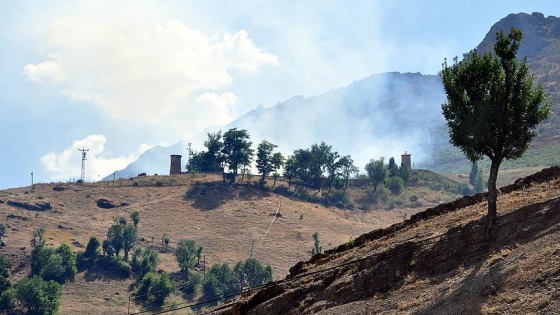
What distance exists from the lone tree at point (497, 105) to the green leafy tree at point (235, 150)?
4414 inches

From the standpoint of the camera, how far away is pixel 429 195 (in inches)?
5394

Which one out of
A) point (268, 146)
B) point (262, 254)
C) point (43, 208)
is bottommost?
point (262, 254)

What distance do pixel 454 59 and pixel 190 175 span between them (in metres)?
116

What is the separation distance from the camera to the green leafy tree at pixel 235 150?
13525 cm

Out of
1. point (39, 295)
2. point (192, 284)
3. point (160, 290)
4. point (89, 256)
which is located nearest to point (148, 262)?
point (192, 284)

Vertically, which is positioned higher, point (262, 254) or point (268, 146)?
point (268, 146)

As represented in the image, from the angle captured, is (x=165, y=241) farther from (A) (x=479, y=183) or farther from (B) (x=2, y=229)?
(A) (x=479, y=183)

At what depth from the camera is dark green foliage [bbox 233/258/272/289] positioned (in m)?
90.8

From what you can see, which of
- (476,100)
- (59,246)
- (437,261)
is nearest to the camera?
(437,261)

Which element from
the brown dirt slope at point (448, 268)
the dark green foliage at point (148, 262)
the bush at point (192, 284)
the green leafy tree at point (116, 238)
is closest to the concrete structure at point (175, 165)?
the green leafy tree at point (116, 238)

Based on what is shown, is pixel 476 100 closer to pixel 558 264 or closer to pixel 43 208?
pixel 558 264

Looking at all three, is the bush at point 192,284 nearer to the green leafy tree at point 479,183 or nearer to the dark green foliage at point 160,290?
the dark green foliage at point 160,290

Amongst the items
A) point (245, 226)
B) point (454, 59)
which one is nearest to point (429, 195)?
point (245, 226)

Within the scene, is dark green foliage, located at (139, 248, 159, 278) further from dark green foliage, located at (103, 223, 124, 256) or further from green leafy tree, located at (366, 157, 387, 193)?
green leafy tree, located at (366, 157, 387, 193)
